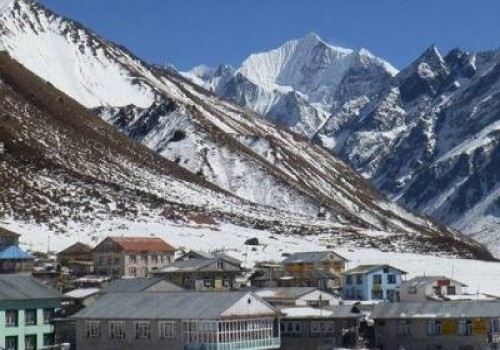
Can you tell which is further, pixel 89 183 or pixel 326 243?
pixel 89 183

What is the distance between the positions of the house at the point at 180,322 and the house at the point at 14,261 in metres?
31.0

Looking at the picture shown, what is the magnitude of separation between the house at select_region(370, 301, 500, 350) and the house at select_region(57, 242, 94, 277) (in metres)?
43.0

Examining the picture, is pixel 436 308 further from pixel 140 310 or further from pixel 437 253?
pixel 437 253

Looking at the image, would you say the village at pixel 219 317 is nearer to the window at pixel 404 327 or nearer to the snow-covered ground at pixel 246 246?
the window at pixel 404 327

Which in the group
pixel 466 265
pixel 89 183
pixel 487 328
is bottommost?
pixel 487 328

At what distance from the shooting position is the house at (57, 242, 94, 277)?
12131 centimetres

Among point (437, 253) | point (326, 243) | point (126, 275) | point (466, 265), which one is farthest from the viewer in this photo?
point (437, 253)

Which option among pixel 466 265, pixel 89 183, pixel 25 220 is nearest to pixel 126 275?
pixel 25 220

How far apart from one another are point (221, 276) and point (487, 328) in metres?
37.6

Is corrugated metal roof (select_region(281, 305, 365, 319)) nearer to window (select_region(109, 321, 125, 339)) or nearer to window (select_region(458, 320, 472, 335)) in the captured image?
window (select_region(458, 320, 472, 335))

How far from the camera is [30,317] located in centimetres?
7838

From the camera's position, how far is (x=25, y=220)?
160000 millimetres

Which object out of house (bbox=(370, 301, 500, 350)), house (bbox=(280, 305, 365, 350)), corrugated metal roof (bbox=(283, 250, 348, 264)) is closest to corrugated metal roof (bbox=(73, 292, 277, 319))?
house (bbox=(280, 305, 365, 350))

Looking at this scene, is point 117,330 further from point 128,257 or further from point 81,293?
point 128,257
